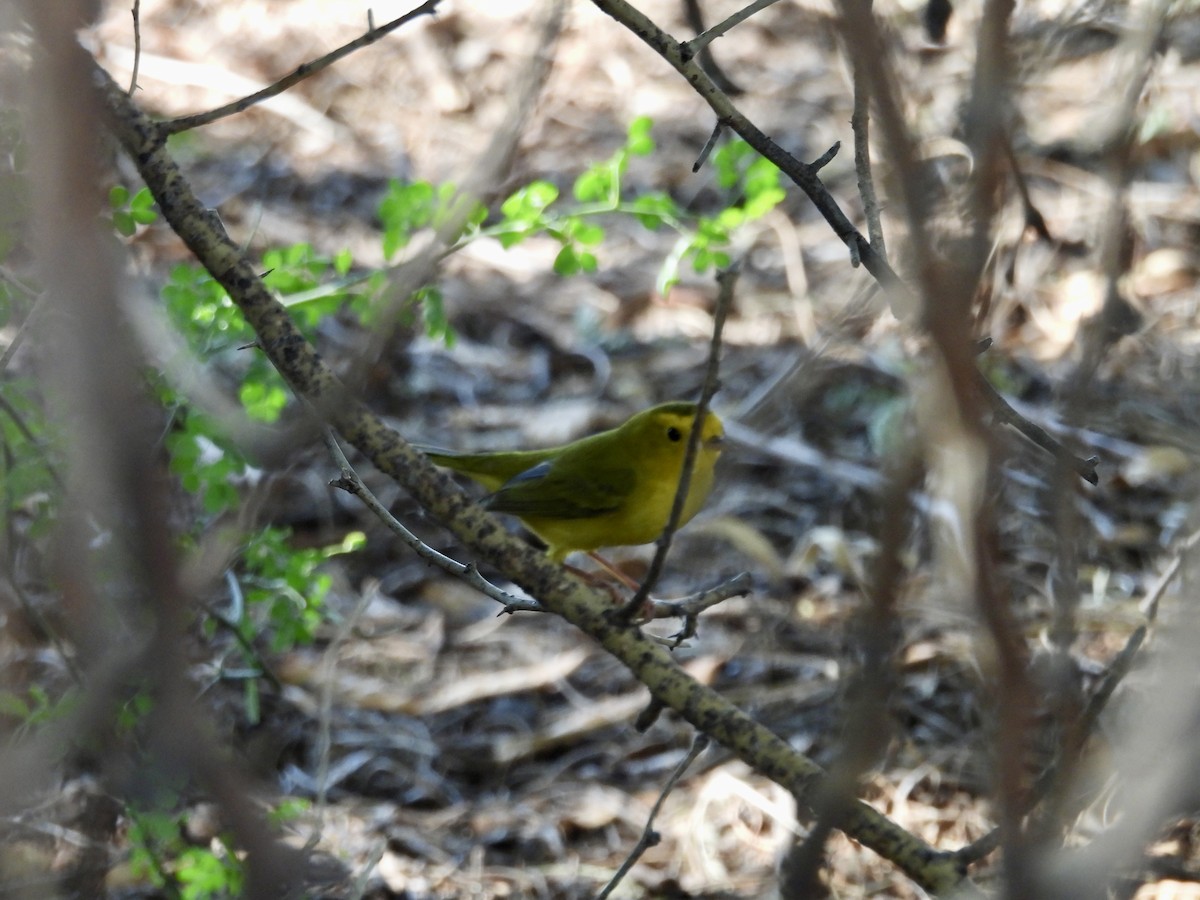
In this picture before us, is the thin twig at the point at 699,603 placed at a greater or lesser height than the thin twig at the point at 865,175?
lesser

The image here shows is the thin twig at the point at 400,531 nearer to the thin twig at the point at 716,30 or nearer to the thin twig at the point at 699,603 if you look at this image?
the thin twig at the point at 699,603

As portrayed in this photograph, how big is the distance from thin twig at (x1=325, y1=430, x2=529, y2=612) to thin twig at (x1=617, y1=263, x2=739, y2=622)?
0.25 metres

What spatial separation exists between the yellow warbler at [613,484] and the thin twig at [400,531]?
1.63 m

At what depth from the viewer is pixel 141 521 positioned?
782 millimetres

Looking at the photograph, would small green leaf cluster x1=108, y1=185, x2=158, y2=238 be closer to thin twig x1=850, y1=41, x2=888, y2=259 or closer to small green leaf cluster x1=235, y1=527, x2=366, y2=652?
small green leaf cluster x1=235, y1=527, x2=366, y2=652

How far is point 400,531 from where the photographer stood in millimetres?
2426

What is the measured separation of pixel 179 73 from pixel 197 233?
6.82 metres

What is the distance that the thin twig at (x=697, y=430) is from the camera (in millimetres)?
1379

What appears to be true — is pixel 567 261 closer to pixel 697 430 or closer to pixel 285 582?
pixel 285 582

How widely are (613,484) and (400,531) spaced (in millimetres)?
1882

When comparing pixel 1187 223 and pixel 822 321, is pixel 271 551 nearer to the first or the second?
pixel 822 321

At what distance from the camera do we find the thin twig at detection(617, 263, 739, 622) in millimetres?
1379

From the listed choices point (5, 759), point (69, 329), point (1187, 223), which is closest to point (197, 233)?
point (5, 759)

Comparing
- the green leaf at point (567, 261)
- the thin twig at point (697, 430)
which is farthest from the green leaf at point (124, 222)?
the thin twig at point (697, 430)
